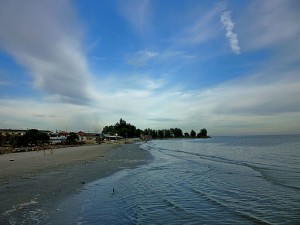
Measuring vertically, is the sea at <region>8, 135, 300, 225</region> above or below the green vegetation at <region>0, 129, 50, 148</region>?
below

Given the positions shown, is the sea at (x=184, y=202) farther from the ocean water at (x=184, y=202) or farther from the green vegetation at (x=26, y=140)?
the green vegetation at (x=26, y=140)

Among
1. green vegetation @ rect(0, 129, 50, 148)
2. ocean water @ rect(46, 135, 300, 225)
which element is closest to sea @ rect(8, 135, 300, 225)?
ocean water @ rect(46, 135, 300, 225)

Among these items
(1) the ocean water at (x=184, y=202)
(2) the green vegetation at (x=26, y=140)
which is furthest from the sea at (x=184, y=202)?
(2) the green vegetation at (x=26, y=140)

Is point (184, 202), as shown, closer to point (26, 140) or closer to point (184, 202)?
point (184, 202)

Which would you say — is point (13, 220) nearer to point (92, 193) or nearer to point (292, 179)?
point (92, 193)

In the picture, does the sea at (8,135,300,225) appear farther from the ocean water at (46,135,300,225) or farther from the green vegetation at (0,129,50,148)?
the green vegetation at (0,129,50,148)

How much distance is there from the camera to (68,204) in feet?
49.5

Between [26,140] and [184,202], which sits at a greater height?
[26,140]

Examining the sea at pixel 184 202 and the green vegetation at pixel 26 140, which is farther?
the green vegetation at pixel 26 140

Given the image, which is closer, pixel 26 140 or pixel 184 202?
pixel 184 202

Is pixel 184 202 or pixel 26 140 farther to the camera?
pixel 26 140

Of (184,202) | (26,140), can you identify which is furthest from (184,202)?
(26,140)

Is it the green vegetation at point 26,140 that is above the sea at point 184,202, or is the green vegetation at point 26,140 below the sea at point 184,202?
above

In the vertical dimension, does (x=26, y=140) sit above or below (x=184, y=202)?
above
